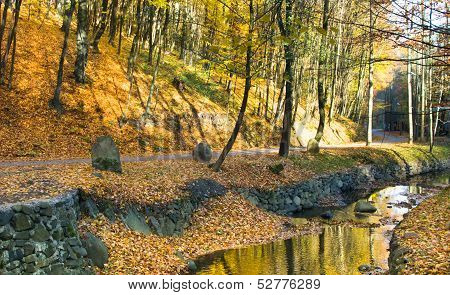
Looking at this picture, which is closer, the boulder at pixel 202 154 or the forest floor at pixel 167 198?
the forest floor at pixel 167 198

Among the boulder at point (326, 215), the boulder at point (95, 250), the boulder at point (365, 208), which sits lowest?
the boulder at point (326, 215)

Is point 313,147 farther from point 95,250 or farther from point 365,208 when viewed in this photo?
point 95,250

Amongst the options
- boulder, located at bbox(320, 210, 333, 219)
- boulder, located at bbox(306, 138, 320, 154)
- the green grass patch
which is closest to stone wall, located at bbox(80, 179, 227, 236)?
boulder, located at bbox(320, 210, 333, 219)

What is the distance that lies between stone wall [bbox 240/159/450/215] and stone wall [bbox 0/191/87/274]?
31.3ft

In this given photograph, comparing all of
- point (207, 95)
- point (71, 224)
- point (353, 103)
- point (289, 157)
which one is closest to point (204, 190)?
point (71, 224)

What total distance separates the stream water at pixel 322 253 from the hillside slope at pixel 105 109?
11212 millimetres

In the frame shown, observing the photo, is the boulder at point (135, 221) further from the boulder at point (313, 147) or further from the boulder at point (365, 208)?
the boulder at point (313, 147)

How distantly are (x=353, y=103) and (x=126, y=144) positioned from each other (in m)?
41.7

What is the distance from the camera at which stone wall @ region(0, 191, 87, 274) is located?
337 inches

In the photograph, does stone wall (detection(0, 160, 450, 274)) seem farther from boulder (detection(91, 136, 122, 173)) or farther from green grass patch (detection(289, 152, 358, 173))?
green grass patch (detection(289, 152, 358, 173))

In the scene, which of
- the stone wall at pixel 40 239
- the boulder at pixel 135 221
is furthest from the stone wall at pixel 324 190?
the stone wall at pixel 40 239

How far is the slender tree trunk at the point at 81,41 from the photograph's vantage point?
2495 centimetres

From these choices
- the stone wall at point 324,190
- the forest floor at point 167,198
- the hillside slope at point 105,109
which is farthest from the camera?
the hillside slope at point 105,109

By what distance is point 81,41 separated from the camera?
83.6ft
